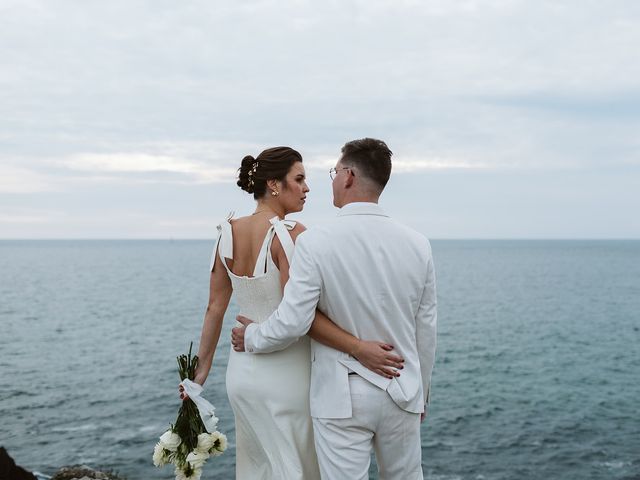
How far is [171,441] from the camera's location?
4504 mm

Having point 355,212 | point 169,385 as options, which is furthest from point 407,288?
point 169,385

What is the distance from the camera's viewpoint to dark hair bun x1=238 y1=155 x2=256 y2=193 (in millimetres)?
4332

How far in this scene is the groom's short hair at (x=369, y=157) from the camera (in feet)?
11.8

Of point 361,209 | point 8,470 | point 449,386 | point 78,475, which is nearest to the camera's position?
point 361,209

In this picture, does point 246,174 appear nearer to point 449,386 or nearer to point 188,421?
point 188,421

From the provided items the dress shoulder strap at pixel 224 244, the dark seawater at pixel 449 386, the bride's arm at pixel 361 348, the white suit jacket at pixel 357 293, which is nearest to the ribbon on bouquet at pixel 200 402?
the dark seawater at pixel 449 386

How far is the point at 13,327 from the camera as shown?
50469mm

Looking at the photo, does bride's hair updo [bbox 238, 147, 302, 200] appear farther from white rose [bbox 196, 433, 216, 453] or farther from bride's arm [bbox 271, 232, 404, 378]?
white rose [bbox 196, 433, 216, 453]

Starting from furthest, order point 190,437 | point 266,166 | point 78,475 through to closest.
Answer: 1. point 78,475
2. point 190,437
3. point 266,166

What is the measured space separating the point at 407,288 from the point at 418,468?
1049mm

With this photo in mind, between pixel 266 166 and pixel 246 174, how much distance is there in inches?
7.3

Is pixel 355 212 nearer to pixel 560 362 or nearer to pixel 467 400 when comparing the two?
pixel 467 400

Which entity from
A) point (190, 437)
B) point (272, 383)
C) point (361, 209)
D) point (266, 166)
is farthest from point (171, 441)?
point (361, 209)

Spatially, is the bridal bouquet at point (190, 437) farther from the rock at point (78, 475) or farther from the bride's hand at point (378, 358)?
the rock at point (78, 475)
